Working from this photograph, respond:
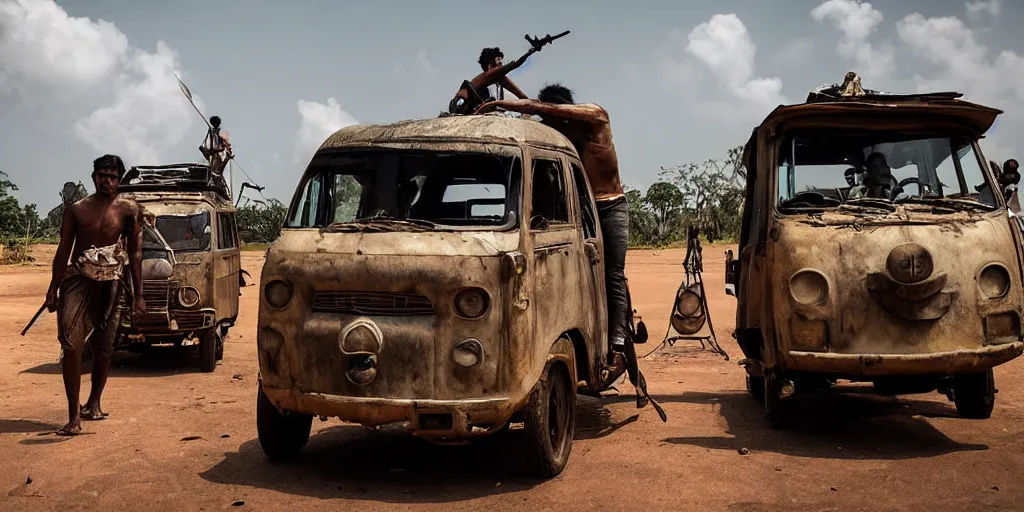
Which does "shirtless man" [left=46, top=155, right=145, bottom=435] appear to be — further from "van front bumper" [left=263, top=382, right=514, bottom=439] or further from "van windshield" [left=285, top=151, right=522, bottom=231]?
"van front bumper" [left=263, top=382, right=514, bottom=439]

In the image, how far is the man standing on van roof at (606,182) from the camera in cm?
814

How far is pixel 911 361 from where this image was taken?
23.1ft

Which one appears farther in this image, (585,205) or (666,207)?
(666,207)

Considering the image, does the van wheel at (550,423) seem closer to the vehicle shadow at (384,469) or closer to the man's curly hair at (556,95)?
the vehicle shadow at (384,469)

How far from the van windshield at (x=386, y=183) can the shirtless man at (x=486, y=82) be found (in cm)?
112

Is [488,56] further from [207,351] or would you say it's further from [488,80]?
[207,351]

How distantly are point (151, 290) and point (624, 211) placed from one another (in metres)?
5.97

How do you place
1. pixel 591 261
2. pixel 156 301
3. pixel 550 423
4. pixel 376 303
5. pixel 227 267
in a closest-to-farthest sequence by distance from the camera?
1. pixel 376 303
2. pixel 550 423
3. pixel 591 261
4. pixel 156 301
5. pixel 227 267

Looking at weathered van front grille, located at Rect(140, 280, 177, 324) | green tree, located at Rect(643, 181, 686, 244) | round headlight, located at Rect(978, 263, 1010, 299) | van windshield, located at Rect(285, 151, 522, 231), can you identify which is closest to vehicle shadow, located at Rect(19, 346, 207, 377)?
weathered van front grille, located at Rect(140, 280, 177, 324)

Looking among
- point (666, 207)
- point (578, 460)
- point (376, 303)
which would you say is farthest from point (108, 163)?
point (666, 207)

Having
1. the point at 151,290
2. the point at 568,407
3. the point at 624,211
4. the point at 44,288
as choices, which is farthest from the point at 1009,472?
the point at 44,288

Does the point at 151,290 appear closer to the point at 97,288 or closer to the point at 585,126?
the point at 97,288

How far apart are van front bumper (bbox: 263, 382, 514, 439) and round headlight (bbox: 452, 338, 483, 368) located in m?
0.21

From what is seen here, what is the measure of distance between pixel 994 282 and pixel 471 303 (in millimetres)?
3894
